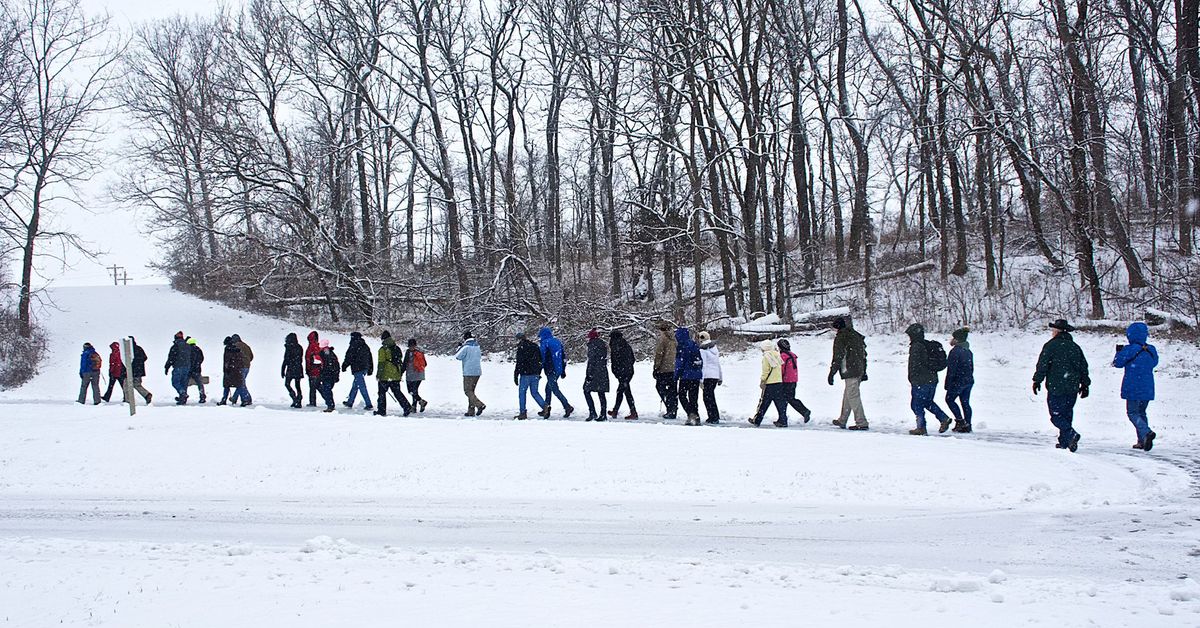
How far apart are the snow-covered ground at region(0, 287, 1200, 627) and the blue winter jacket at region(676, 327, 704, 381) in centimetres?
125

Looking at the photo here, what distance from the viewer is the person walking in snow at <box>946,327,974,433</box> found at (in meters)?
11.9

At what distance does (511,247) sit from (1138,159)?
21.7m

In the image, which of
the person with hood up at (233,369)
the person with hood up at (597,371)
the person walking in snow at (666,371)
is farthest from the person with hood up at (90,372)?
the person walking in snow at (666,371)

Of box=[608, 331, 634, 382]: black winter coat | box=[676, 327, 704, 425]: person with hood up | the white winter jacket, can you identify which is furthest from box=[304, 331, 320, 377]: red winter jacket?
the white winter jacket

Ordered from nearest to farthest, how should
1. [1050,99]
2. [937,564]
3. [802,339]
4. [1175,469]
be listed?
1. [937,564]
2. [1175,469]
3. [802,339]
4. [1050,99]

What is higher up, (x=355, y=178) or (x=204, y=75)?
(x=204, y=75)

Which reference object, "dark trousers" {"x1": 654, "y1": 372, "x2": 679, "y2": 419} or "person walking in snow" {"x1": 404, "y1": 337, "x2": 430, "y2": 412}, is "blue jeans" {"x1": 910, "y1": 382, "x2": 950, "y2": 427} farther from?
"person walking in snow" {"x1": 404, "y1": 337, "x2": 430, "y2": 412}

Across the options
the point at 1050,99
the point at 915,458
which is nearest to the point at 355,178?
the point at 1050,99

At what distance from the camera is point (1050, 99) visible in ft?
85.9

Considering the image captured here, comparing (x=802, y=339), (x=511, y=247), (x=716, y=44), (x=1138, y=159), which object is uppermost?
(x=716, y=44)

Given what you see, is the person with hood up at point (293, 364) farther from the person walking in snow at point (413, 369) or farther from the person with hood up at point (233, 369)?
the person walking in snow at point (413, 369)

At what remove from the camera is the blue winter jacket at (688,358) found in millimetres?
13570

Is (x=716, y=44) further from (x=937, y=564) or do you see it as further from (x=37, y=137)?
(x=37, y=137)

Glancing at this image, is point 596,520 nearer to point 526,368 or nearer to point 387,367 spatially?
point 526,368
